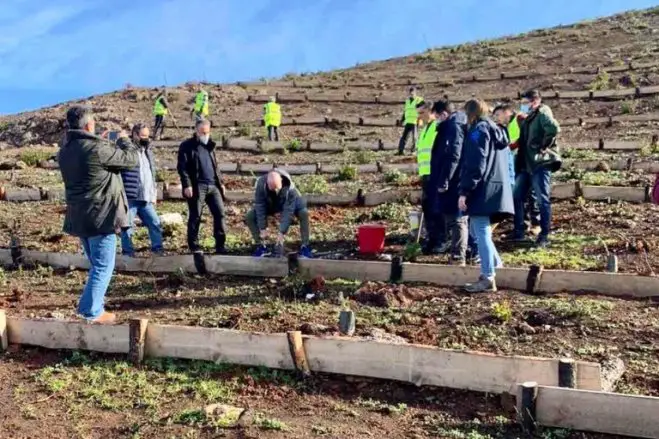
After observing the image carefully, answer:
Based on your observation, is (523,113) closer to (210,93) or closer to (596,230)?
(596,230)

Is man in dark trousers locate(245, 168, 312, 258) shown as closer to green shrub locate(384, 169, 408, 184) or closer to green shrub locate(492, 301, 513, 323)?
green shrub locate(492, 301, 513, 323)

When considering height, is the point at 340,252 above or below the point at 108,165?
below

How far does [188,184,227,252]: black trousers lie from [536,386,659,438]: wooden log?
15.8ft

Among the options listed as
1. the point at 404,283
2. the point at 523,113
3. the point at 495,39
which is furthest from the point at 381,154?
the point at 495,39

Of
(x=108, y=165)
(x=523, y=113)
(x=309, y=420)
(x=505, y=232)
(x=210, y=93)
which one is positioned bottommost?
(x=309, y=420)

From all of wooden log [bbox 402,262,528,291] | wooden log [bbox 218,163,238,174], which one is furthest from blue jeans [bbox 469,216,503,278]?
wooden log [bbox 218,163,238,174]

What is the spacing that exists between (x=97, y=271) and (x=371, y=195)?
18.1 feet

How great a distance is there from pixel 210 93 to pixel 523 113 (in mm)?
21188

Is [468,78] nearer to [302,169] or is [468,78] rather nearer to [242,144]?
[242,144]

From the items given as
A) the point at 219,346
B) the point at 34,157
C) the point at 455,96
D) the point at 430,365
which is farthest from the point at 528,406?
the point at 455,96

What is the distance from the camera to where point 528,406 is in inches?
150

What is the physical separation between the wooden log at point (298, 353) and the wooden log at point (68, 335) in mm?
1282

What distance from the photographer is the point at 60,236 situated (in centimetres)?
955

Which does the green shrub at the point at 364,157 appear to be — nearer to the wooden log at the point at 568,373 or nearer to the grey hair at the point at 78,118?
the grey hair at the point at 78,118
